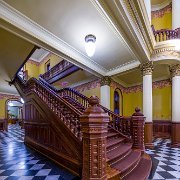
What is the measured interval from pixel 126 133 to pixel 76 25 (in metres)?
3.64

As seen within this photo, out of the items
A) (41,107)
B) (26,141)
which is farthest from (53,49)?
(26,141)

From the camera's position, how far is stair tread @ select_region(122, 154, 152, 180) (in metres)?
2.96

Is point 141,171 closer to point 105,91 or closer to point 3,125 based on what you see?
point 105,91

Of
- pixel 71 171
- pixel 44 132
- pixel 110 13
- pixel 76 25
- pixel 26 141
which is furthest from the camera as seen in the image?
pixel 26 141

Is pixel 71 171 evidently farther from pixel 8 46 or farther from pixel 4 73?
pixel 4 73

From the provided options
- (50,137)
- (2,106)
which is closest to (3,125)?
(2,106)

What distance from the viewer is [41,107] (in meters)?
4.72

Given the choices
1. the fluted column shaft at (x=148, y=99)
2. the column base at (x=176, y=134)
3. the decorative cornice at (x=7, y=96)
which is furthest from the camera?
the decorative cornice at (x=7, y=96)

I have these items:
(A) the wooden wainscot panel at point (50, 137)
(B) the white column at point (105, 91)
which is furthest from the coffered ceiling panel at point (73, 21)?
(B) the white column at point (105, 91)

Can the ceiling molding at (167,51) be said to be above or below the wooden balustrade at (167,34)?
below

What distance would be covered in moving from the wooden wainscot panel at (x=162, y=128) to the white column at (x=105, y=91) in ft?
10.1

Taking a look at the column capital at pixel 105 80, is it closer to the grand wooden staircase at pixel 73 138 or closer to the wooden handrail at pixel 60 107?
the grand wooden staircase at pixel 73 138

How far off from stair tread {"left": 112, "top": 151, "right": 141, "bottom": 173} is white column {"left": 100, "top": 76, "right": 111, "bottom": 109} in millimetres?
4255

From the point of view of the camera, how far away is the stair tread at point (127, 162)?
3070 mm
